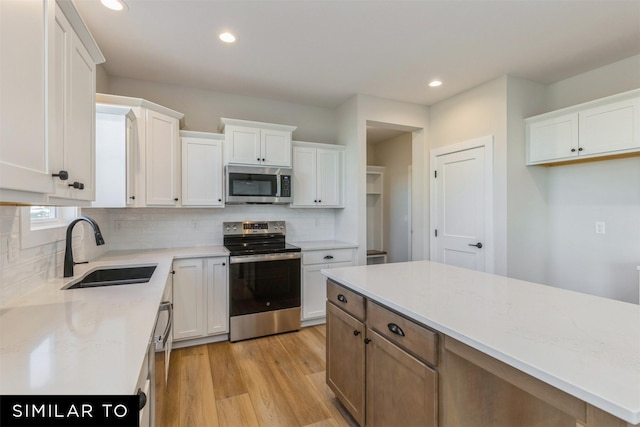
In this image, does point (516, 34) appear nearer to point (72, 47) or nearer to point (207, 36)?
point (207, 36)

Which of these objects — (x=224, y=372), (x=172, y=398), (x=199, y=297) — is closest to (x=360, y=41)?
(x=199, y=297)

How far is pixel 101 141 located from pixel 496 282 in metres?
3.03

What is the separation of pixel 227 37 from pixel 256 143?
1131mm

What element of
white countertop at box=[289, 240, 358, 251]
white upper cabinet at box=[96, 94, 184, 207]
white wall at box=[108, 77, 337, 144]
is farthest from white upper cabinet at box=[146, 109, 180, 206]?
white countertop at box=[289, 240, 358, 251]

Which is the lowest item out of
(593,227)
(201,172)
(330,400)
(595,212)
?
(330,400)

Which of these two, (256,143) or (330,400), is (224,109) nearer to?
(256,143)

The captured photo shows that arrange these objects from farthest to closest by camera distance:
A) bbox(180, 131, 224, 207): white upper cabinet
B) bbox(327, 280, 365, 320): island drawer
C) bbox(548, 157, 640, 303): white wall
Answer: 1. bbox(180, 131, 224, 207): white upper cabinet
2. bbox(548, 157, 640, 303): white wall
3. bbox(327, 280, 365, 320): island drawer

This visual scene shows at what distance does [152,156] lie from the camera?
2.79 metres

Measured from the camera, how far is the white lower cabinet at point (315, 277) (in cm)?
335

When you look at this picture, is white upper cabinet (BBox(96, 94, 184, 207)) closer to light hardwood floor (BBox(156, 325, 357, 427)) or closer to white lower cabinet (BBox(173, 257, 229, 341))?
white lower cabinet (BBox(173, 257, 229, 341))

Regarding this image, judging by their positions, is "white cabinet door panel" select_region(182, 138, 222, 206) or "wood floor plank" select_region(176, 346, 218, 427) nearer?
"wood floor plank" select_region(176, 346, 218, 427)

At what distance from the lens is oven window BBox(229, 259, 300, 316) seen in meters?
2.96

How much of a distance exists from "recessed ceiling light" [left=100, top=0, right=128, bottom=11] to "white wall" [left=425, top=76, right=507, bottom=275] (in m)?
3.34

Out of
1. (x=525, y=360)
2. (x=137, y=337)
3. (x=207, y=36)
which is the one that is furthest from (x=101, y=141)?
(x=525, y=360)
